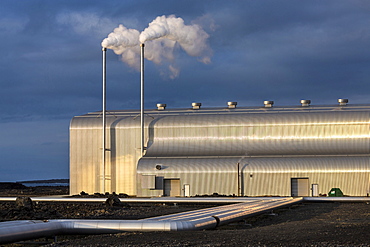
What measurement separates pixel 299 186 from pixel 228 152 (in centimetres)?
770

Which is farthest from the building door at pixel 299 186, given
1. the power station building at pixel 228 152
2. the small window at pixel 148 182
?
the small window at pixel 148 182

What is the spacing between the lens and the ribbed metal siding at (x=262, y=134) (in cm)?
5441

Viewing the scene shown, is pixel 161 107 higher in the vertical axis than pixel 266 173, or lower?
higher

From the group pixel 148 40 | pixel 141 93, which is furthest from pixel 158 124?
pixel 148 40

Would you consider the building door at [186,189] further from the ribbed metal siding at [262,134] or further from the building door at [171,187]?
the ribbed metal siding at [262,134]

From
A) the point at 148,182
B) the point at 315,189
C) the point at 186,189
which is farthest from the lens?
the point at 148,182

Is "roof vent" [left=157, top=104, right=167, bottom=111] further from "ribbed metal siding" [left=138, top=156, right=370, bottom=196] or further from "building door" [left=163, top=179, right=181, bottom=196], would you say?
"building door" [left=163, top=179, right=181, bottom=196]

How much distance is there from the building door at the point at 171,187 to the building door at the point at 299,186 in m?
9.88

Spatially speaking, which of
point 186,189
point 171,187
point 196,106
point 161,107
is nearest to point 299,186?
point 186,189

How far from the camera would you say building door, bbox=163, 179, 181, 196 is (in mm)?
53469

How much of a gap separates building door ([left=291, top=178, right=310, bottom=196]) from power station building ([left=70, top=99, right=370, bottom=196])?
0.28ft

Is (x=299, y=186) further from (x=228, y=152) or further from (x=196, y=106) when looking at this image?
(x=196, y=106)

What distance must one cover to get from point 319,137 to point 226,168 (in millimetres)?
9436

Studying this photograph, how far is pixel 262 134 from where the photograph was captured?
56094 millimetres
